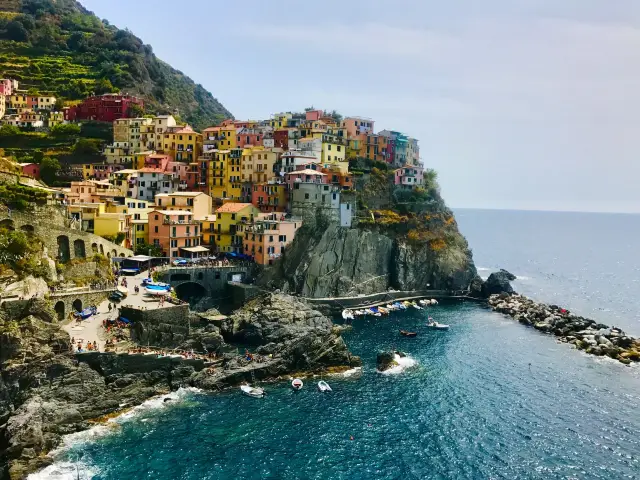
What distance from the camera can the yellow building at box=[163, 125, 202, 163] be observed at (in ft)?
366

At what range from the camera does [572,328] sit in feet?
263

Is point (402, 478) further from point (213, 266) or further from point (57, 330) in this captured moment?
point (213, 266)

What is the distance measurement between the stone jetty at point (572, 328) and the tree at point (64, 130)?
87.7m

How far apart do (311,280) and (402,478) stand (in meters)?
48.9

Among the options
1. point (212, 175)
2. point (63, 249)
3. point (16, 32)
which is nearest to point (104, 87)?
point (16, 32)

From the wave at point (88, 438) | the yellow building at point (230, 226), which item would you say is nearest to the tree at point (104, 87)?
the yellow building at point (230, 226)

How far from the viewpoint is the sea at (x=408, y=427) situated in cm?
4062

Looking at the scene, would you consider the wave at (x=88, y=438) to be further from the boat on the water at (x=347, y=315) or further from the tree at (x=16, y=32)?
the tree at (x=16, y=32)

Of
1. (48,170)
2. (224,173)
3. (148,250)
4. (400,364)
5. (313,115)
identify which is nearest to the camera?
(400,364)

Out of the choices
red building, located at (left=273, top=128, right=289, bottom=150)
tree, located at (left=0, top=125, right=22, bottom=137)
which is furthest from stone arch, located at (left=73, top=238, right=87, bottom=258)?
red building, located at (left=273, top=128, right=289, bottom=150)

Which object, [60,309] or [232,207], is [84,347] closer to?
[60,309]

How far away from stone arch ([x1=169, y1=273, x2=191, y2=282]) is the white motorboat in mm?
28677

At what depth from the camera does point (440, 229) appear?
349ft

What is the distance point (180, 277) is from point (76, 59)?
9777 cm
